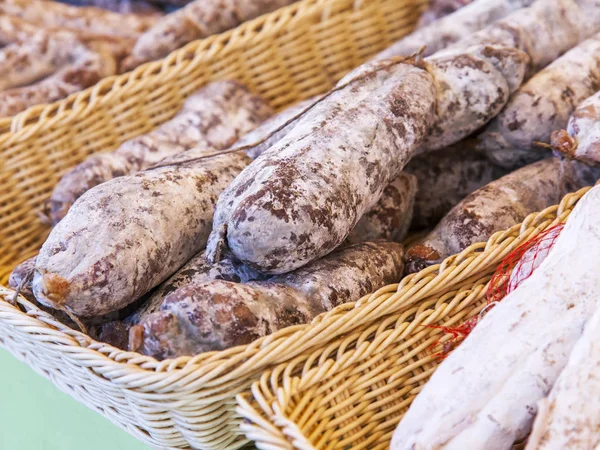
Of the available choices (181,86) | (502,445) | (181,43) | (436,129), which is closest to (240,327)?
(502,445)

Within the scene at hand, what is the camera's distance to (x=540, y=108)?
1715 millimetres

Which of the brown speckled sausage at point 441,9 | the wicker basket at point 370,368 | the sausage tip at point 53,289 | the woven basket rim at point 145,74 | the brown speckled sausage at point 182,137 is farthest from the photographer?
the brown speckled sausage at point 441,9

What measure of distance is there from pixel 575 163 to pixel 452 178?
341 millimetres

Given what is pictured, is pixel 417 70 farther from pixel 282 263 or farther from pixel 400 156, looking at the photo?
pixel 282 263

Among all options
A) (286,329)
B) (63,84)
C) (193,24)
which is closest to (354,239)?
(286,329)

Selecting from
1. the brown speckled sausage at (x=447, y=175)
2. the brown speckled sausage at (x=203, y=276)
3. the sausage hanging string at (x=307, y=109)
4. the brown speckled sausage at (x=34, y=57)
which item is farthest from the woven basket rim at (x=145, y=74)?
the brown speckled sausage at (x=203, y=276)

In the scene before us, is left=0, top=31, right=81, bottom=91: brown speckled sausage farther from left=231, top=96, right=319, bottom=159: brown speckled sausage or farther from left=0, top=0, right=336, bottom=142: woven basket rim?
left=231, top=96, right=319, bottom=159: brown speckled sausage

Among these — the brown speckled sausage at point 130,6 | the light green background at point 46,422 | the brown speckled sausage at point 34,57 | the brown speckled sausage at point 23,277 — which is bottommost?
the light green background at point 46,422

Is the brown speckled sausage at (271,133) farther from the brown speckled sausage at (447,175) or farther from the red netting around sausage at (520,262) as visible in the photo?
the red netting around sausage at (520,262)

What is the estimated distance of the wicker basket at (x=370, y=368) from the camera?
1113mm

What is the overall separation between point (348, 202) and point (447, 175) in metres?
0.63

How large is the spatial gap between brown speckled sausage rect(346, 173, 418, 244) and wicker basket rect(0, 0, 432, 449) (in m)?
0.50

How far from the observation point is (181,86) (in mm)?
2156

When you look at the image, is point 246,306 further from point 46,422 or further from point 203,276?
point 46,422
